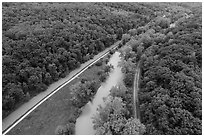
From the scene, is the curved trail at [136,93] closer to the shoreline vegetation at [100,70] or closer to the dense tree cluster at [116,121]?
the shoreline vegetation at [100,70]

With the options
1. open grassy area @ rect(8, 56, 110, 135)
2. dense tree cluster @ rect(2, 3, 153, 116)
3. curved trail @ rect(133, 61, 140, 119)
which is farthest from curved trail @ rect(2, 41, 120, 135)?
curved trail @ rect(133, 61, 140, 119)

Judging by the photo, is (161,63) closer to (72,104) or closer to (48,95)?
(72,104)

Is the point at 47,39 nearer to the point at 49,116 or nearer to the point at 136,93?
the point at 49,116

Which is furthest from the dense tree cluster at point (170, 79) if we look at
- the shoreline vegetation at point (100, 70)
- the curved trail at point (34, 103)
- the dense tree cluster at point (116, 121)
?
the curved trail at point (34, 103)

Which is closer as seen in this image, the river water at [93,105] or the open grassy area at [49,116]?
the open grassy area at [49,116]

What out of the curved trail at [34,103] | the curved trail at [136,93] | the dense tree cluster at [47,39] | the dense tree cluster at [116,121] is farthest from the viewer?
the dense tree cluster at [47,39]

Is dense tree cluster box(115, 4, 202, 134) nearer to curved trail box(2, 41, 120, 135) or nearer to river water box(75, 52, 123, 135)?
river water box(75, 52, 123, 135)
